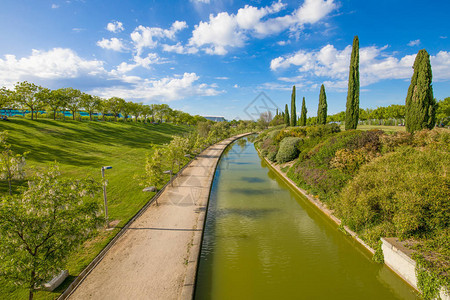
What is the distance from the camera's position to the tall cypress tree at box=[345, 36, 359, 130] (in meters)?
25.0

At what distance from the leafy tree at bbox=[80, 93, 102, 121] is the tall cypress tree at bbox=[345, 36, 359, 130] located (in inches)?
2197

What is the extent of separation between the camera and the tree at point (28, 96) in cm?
3653

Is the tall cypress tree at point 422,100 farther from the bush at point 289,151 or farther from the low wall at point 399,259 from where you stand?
the low wall at point 399,259

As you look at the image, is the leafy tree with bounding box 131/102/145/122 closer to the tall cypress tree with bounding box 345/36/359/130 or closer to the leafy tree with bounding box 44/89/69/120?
the leafy tree with bounding box 44/89/69/120

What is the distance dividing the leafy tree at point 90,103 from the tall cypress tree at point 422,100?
6083 centimetres

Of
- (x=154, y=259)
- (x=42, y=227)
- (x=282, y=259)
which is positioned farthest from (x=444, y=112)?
(x=42, y=227)

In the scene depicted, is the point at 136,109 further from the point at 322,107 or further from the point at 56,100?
the point at 322,107

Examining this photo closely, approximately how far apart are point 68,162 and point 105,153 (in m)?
6.22

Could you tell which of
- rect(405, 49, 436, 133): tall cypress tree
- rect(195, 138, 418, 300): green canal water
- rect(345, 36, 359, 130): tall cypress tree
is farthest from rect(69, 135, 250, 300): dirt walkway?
rect(345, 36, 359, 130): tall cypress tree

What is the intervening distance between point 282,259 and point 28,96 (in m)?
49.7

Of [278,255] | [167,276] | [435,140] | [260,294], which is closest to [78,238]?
[167,276]

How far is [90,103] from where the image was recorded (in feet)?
178

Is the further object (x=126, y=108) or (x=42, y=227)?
(x=126, y=108)

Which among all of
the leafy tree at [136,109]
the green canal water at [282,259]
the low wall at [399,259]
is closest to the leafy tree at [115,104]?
the leafy tree at [136,109]
